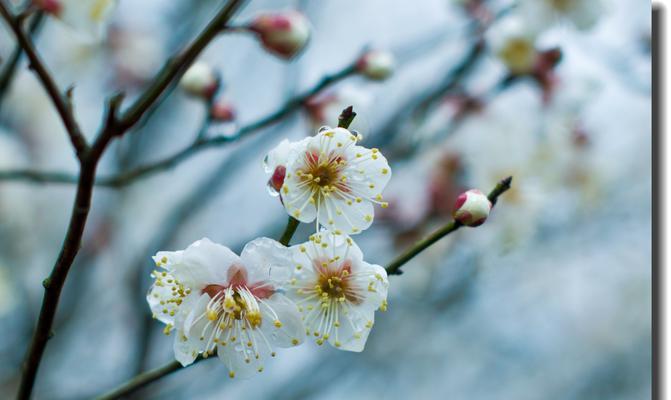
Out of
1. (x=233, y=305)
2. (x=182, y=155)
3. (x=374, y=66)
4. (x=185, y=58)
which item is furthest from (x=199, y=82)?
(x=233, y=305)

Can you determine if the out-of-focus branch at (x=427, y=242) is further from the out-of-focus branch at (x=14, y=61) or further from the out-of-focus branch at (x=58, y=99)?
the out-of-focus branch at (x=14, y=61)

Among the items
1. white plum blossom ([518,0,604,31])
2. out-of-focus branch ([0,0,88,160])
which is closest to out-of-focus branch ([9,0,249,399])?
out-of-focus branch ([0,0,88,160])

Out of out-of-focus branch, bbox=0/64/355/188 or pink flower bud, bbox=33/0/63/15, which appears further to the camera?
out-of-focus branch, bbox=0/64/355/188

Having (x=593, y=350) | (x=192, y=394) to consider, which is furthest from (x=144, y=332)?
(x=593, y=350)

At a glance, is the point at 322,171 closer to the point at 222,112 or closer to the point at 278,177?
the point at 278,177

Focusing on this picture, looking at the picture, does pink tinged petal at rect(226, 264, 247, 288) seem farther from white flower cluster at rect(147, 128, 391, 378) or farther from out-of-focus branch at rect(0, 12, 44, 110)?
out-of-focus branch at rect(0, 12, 44, 110)

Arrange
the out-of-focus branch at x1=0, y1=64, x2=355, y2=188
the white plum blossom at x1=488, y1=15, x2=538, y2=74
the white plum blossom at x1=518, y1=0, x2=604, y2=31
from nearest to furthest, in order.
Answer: the out-of-focus branch at x1=0, y1=64, x2=355, y2=188 < the white plum blossom at x1=518, y1=0, x2=604, y2=31 < the white plum blossom at x1=488, y1=15, x2=538, y2=74

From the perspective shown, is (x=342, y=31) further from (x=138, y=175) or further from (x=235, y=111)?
(x=138, y=175)

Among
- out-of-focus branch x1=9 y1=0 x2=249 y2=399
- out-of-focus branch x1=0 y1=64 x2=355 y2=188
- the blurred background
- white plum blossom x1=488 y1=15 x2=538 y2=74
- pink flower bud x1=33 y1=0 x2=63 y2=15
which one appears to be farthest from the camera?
the blurred background
